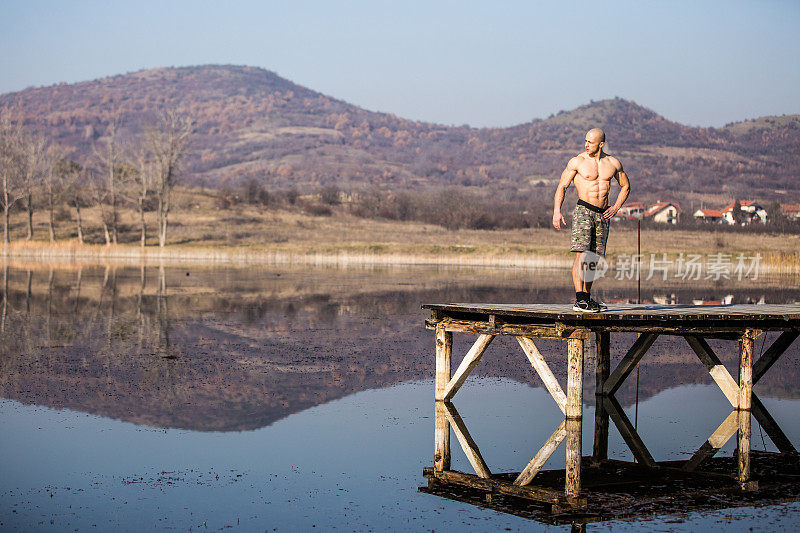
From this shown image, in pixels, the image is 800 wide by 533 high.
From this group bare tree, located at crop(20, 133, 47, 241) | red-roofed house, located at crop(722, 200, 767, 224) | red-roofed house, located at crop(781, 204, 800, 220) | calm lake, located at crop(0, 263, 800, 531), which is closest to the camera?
calm lake, located at crop(0, 263, 800, 531)

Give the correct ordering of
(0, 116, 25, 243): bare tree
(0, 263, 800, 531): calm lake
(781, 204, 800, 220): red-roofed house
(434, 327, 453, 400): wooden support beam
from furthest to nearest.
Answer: (781, 204, 800, 220): red-roofed house → (0, 116, 25, 243): bare tree → (434, 327, 453, 400): wooden support beam → (0, 263, 800, 531): calm lake

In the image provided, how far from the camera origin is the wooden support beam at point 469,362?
13.2 m

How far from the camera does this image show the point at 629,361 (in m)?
15.0

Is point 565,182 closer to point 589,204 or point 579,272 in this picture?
point 589,204

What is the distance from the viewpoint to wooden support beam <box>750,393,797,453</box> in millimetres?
12836

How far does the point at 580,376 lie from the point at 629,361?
3740mm

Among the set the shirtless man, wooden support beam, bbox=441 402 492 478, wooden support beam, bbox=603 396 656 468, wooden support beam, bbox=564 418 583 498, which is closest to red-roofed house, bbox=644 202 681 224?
wooden support beam, bbox=603 396 656 468

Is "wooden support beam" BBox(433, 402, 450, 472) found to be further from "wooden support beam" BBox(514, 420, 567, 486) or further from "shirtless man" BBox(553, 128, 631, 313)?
"shirtless man" BBox(553, 128, 631, 313)

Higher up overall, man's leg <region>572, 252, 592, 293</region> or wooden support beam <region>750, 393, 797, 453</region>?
man's leg <region>572, 252, 592, 293</region>

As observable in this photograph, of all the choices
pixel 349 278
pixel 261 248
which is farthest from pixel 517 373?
pixel 261 248

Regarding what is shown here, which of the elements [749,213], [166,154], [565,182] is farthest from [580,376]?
[749,213]

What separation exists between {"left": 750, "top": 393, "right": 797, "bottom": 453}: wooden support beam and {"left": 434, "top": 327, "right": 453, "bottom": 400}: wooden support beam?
15.1ft

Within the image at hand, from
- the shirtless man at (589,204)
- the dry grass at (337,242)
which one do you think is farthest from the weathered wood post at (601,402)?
the dry grass at (337,242)

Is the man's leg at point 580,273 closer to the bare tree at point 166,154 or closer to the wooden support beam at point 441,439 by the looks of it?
the wooden support beam at point 441,439
